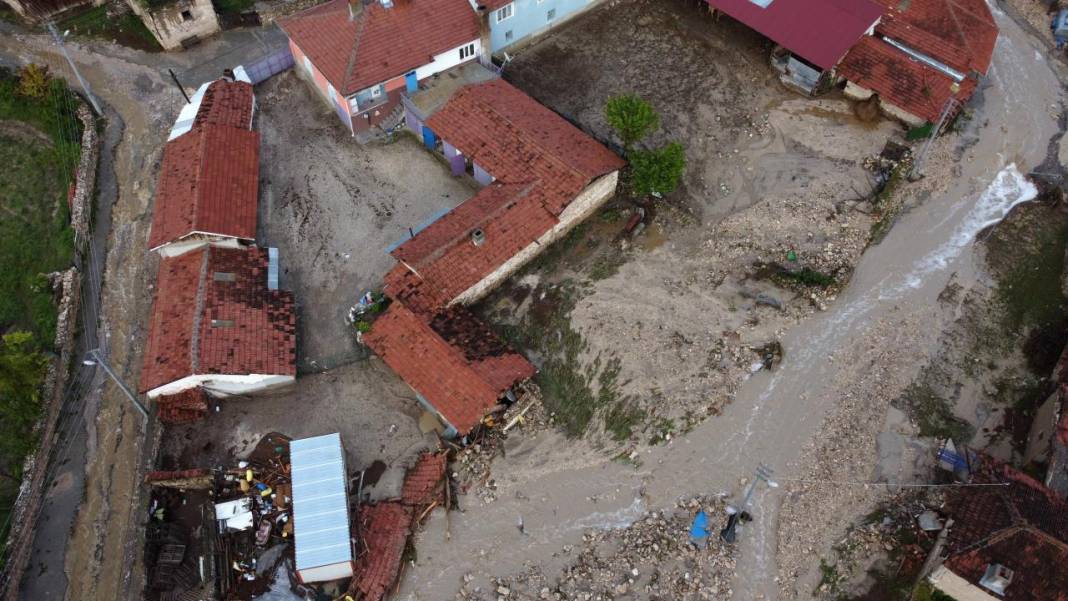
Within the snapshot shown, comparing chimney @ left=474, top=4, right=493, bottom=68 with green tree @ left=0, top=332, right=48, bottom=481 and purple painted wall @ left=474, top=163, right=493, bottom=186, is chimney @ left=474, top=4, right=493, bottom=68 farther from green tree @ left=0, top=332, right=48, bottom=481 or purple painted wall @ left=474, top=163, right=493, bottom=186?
green tree @ left=0, top=332, right=48, bottom=481

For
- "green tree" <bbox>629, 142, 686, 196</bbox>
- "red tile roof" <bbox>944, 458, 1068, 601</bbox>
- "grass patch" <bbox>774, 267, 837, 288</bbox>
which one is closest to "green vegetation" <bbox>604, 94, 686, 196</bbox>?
"green tree" <bbox>629, 142, 686, 196</bbox>

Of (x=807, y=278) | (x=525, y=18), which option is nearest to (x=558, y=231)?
(x=807, y=278)

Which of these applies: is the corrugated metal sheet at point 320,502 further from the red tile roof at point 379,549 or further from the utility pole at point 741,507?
the utility pole at point 741,507

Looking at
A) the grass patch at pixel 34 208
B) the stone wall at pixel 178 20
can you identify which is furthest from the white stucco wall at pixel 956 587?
the stone wall at pixel 178 20

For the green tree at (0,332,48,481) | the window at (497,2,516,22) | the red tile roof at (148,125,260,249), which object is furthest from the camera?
the window at (497,2,516,22)

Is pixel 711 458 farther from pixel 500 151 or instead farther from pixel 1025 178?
pixel 1025 178

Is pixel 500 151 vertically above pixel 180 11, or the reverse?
pixel 180 11

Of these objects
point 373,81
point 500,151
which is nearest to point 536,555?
point 500,151
